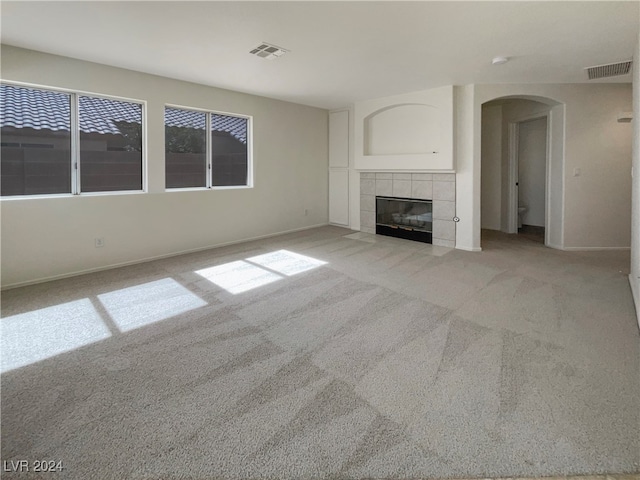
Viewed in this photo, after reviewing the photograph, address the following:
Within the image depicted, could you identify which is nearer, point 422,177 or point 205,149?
point 205,149

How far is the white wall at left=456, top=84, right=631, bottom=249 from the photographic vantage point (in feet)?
17.1

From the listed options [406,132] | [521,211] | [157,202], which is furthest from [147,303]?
[521,211]

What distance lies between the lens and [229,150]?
6020 mm

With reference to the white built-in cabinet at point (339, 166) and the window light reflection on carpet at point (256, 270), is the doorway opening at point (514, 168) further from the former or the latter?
the window light reflection on carpet at point (256, 270)

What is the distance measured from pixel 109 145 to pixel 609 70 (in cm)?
648

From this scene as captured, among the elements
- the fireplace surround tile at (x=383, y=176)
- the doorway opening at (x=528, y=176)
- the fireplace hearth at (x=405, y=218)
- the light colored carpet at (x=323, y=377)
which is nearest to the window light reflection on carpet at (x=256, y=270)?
the light colored carpet at (x=323, y=377)

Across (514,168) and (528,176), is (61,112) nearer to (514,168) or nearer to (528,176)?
(514,168)

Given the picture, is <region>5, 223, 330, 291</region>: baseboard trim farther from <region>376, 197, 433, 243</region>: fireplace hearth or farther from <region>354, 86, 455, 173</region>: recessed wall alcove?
<region>354, 86, 455, 173</region>: recessed wall alcove

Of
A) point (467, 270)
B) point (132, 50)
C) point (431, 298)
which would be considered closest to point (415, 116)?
point (467, 270)

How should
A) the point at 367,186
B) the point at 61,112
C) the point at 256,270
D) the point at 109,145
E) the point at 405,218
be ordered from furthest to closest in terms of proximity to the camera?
the point at 367,186, the point at 405,218, the point at 109,145, the point at 256,270, the point at 61,112

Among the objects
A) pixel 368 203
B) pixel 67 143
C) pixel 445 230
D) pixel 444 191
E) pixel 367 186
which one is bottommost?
pixel 445 230

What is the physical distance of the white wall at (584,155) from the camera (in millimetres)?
5215

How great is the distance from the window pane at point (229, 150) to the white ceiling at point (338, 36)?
987 mm

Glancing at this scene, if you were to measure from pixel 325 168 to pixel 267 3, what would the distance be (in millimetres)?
4900
